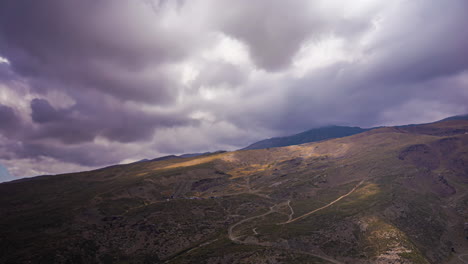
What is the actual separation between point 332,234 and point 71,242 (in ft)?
406

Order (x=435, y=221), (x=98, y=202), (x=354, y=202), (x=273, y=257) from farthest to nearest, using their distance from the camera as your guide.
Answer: (x=98, y=202) → (x=354, y=202) → (x=435, y=221) → (x=273, y=257)

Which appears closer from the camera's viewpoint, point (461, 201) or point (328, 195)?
point (461, 201)

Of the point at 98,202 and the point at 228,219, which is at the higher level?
the point at 98,202

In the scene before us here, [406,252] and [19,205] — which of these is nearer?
[406,252]

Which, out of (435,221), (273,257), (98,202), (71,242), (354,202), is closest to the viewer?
(273,257)

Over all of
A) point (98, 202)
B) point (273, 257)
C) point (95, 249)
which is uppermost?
point (98, 202)

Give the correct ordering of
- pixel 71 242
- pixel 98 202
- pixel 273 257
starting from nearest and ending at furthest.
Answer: pixel 273 257 < pixel 71 242 < pixel 98 202

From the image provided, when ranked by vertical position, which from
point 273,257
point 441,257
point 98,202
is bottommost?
point 441,257

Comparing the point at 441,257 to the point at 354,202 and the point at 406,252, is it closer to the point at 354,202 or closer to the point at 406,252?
the point at 406,252

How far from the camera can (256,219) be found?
487 feet

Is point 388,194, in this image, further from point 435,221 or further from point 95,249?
point 95,249

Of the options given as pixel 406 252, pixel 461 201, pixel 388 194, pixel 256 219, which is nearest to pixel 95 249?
pixel 256 219

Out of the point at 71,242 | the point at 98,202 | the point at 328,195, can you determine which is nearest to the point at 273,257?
the point at 71,242

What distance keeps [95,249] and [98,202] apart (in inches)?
2550
